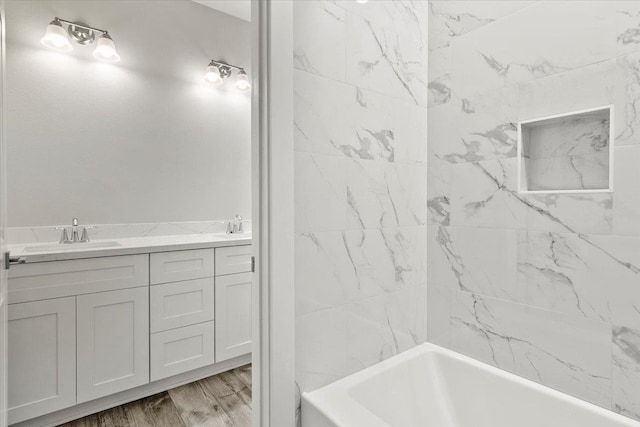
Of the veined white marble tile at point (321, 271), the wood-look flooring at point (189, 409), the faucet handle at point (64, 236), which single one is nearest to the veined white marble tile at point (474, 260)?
the veined white marble tile at point (321, 271)

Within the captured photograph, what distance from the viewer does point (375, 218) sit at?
1.44m

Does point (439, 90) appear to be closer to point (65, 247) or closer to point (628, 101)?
point (628, 101)

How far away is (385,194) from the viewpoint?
148 cm

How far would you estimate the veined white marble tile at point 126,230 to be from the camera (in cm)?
214

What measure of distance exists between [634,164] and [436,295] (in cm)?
93

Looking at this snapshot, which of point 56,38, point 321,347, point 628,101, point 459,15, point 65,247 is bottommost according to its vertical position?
point 321,347

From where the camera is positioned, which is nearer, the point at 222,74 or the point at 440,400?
the point at 440,400

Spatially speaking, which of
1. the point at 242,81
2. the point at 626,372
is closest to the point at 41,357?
the point at 242,81

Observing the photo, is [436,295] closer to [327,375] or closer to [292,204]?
[327,375]

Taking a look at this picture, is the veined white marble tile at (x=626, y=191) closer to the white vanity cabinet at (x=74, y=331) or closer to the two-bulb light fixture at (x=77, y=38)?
the white vanity cabinet at (x=74, y=331)

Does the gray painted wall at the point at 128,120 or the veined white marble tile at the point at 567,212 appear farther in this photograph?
the gray painted wall at the point at 128,120

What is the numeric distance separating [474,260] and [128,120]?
2.54m

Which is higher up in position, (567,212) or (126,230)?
(567,212)

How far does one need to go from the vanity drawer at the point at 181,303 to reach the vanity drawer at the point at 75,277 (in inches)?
5.6
